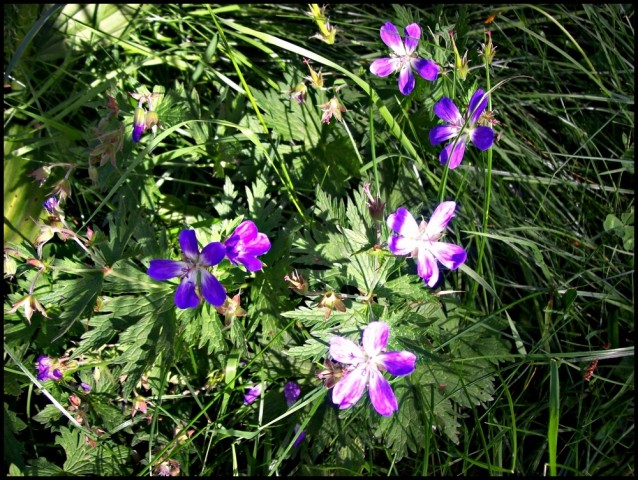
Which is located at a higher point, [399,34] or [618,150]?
[399,34]

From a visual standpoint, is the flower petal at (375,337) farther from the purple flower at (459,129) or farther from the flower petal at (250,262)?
the purple flower at (459,129)

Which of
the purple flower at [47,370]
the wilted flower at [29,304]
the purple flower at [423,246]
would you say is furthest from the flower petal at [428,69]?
the purple flower at [47,370]

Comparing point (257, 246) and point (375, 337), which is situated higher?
point (257, 246)

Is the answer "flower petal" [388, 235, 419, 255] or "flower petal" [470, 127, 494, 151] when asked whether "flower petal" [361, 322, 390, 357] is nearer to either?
"flower petal" [388, 235, 419, 255]

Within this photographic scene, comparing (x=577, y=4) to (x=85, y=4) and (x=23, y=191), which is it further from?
(x=23, y=191)

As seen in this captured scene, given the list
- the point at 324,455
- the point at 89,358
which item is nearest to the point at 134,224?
the point at 89,358

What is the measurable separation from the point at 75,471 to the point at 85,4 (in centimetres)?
198

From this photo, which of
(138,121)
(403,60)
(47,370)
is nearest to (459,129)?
(403,60)

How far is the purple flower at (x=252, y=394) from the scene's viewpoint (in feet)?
7.02

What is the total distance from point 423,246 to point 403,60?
0.77 m

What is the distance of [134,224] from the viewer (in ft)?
6.80

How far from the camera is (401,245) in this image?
1.72 metres

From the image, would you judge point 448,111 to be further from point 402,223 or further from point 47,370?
point 47,370

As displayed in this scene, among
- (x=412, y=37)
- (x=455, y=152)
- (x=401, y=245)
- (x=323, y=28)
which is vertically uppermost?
(x=323, y=28)
